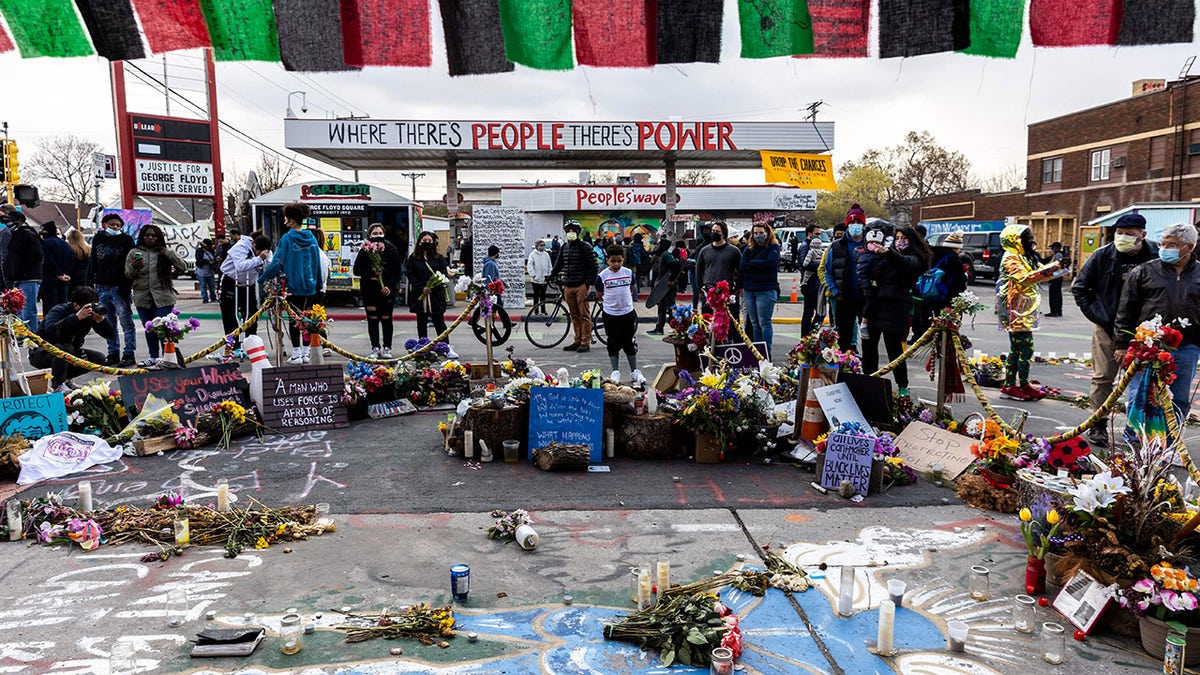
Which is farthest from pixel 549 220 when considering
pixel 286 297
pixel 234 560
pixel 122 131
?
pixel 234 560

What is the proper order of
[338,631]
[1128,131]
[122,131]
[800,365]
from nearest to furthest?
[338,631], [800,365], [122,131], [1128,131]

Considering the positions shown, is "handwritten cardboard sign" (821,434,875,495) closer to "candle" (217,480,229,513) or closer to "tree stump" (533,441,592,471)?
"tree stump" (533,441,592,471)

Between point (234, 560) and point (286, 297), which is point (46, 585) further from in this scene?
point (286, 297)

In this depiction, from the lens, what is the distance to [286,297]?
888 cm

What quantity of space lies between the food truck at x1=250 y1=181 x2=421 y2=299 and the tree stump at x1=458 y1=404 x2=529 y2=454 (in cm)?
1322

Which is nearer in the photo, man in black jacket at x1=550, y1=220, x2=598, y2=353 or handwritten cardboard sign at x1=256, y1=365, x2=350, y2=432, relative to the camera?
handwritten cardboard sign at x1=256, y1=365, x2=350, y2=432

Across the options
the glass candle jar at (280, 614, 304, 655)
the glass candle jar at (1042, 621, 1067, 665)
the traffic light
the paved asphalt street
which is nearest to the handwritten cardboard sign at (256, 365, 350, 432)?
the paved asphalt street

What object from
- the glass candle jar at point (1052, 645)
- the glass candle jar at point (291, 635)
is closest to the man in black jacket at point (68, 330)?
the glass candle jar at point (291, 635)

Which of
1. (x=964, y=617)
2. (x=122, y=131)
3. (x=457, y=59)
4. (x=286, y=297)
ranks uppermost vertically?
(x=122, y=131)

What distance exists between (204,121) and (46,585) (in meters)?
21.8

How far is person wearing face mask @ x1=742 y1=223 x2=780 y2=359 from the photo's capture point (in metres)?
9.88

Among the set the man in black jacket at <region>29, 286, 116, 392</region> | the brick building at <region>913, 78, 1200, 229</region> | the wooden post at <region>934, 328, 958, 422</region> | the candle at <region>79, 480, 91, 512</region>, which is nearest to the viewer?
the candle at <region>79, 480, 91, 512</region>

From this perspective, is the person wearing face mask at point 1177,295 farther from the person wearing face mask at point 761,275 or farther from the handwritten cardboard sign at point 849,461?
the person wearing face mask at point 761,275

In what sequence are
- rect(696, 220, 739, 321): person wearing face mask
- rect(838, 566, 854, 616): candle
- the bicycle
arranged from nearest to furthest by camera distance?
rect(838, 566, 854, 616): candle, rect(696, 220, 739, 321): person wearing face mask, the bicycle
